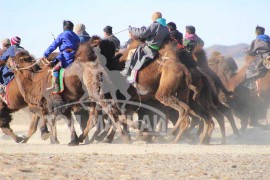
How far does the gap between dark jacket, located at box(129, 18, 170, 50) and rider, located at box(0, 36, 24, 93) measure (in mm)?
3606

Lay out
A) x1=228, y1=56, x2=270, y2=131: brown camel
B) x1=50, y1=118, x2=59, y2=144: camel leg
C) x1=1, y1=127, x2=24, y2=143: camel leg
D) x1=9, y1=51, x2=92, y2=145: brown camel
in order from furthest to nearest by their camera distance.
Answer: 1. x1=228, y1=56, x2=270, y2=131: brown camel
2. x1=1, y1=127, x2=24, y2=143: camel leg
3. x1=50, y1=118, x2=59, y2=144: camel leg
4. x1=9, y1=51, x2=92, y2=145: brown camel

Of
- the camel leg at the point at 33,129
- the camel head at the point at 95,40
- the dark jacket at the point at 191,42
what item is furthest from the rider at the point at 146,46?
the camel leg at the point at 33,129

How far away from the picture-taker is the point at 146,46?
13.3 meters

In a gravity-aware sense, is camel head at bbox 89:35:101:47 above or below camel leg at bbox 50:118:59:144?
above

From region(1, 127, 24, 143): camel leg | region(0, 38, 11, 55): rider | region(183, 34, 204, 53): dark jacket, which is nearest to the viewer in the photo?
region(1, 127, 24, 143): camel leg

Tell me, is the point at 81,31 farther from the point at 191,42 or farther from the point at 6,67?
the point at 191,42

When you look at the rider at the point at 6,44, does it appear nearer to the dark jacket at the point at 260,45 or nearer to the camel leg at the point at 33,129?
the camel leg at the point at 33,129

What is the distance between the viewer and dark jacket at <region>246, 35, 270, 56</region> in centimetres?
1738

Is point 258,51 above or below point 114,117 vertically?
above

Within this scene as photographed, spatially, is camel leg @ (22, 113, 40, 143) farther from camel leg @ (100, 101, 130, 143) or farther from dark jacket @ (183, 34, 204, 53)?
dark jacket @ (183, 34, 204, 53)

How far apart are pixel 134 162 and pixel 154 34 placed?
423 cm

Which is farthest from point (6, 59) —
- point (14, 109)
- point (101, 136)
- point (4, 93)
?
point (101, 136)

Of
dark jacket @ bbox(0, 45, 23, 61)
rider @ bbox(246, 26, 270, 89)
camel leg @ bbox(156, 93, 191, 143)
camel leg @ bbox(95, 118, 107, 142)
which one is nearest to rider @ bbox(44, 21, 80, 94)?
camel leg @ bbox(95, 118, 107, 142)

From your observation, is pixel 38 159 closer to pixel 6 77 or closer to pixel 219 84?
pixel 6 77
